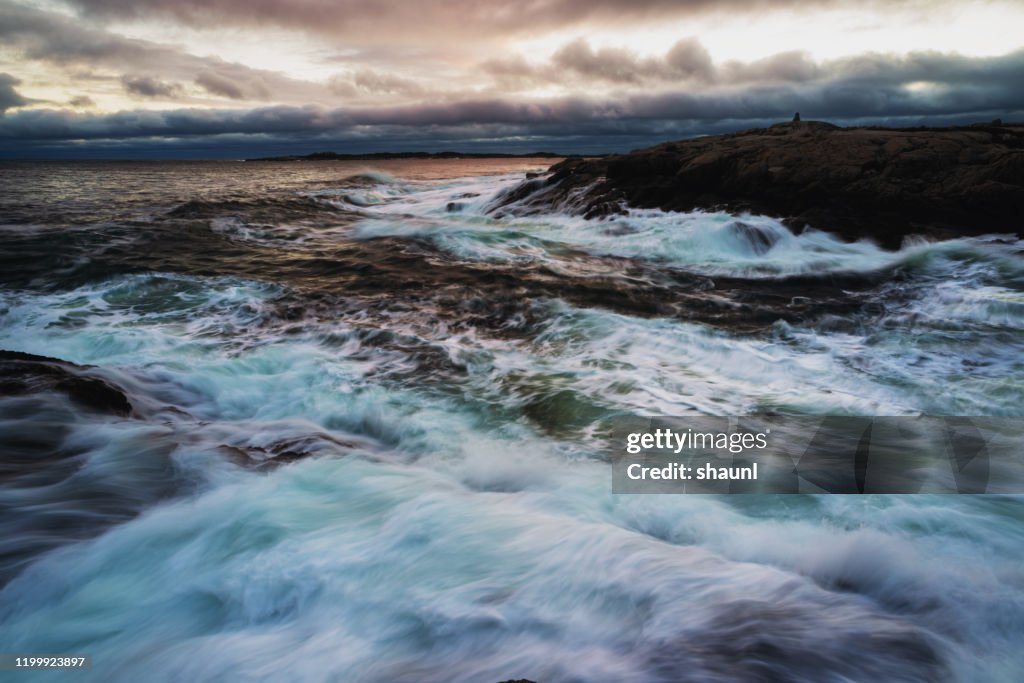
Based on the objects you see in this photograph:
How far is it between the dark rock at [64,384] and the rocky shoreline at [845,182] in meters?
14.9

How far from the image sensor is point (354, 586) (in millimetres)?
3430

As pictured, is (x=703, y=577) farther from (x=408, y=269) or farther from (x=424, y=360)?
(x=408, y=269)

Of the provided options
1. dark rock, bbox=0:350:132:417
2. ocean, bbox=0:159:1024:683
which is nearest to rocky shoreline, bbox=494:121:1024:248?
ocean, bbox=0:159:1024:683

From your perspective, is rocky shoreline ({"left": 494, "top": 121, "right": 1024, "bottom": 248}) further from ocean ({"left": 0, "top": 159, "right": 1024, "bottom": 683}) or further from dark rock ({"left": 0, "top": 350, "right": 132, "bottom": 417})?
dark rock ({"left": 0, "top": 350, "right": 132, "bottom": 417})

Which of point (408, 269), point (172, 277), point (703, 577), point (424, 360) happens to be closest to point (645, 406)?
point (703, 577)

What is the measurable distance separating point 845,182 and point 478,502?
1634 centimetres

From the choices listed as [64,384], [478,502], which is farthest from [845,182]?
[64,384]

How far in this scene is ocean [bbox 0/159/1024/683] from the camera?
296 centimetres

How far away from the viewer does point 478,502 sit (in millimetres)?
4230

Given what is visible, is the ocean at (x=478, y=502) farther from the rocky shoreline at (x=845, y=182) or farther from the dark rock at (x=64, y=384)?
the rocky shoreline at (x=845, y=182)

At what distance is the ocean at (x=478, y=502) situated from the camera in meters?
2.96

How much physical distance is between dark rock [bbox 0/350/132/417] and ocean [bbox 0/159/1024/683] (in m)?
0.06

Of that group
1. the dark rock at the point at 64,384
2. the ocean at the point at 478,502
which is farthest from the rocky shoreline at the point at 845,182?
the dark rock at the point at 64,384

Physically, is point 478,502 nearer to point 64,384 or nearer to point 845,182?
point 64,384
